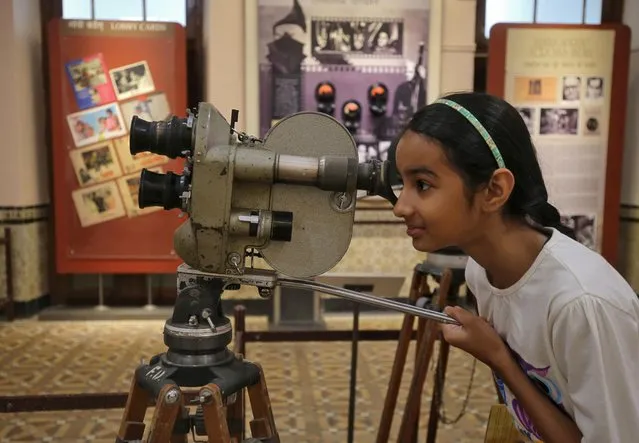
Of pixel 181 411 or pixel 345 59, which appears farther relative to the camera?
pixel 345 59

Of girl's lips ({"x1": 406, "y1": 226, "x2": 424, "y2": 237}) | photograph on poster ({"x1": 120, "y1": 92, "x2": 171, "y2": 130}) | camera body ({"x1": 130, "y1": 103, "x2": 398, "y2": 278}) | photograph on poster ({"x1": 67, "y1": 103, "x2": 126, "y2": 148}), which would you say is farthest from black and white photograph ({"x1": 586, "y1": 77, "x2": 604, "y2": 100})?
girl's lips ({"x1": 406, "y1": 226, "x2": 424, "y2": 237})

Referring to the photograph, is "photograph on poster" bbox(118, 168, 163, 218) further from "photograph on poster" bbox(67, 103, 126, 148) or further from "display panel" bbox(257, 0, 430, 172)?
"display panel" bbox(257, 0, 430, 172)

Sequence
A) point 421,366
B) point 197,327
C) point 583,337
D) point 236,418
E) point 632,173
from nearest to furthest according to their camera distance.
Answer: point 583,337, point 197,327, point 236,418, point 421,366, point 632,173

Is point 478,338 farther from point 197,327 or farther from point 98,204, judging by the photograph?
point 98,204

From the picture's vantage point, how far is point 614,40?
465cm

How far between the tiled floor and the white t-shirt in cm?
185

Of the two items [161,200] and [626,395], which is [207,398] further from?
[626,395]

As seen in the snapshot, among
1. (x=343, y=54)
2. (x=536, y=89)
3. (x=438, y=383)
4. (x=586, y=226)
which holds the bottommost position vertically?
(x=438, y=383)

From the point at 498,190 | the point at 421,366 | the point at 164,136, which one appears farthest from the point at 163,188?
the point at 421,366

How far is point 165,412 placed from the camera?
3.46 feet

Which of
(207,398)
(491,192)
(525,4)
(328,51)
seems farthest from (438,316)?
(525,4)

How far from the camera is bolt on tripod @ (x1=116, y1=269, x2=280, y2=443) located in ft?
3.51

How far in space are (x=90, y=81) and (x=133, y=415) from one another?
3.93 meters

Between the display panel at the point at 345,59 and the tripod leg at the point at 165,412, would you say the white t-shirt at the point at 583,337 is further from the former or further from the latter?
the display panel at the point at 345,59
